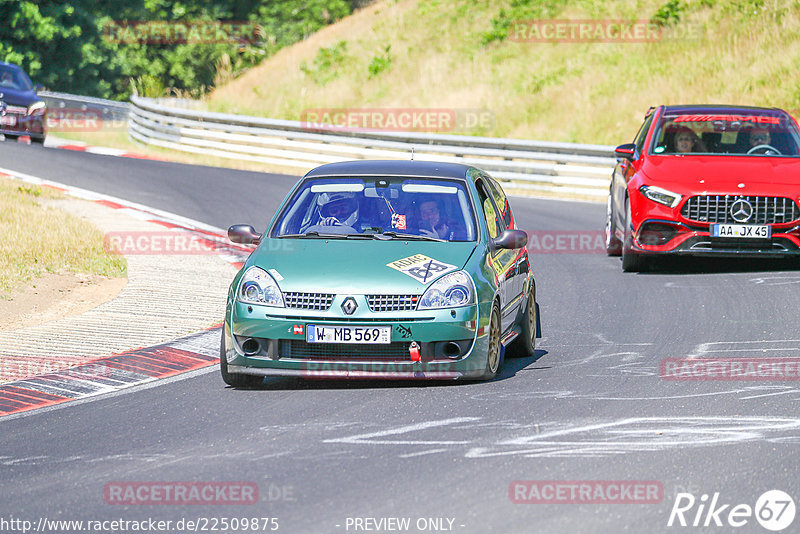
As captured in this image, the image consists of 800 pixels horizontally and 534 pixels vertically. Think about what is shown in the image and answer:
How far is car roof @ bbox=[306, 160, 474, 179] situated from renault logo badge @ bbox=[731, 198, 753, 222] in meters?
4.60

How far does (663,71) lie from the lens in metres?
32.7

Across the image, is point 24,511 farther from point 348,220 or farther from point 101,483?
point 348,220

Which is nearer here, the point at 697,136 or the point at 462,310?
the point at 462,310

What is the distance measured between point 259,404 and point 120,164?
18356mm

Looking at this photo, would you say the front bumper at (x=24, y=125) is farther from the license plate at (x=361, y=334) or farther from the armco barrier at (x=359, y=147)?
the license plate at (x=361, y=334)

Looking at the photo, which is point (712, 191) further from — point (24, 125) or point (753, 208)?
point (24, 125)

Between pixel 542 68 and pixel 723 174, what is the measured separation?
22.5 meters

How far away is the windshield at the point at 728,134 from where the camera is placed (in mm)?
15000

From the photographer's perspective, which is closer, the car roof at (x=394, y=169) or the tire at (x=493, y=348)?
the tire at (x=493, y=348)

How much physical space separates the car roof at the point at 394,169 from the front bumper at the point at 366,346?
1.52 metres

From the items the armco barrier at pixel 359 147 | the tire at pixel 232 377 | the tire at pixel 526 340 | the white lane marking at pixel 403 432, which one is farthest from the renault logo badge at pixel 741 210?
the armco barrier at pixel 359 147

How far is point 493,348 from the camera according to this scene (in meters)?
8.98

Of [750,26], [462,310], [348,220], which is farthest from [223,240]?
[750,26]

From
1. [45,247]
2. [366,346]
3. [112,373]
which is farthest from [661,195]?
[112,373]
